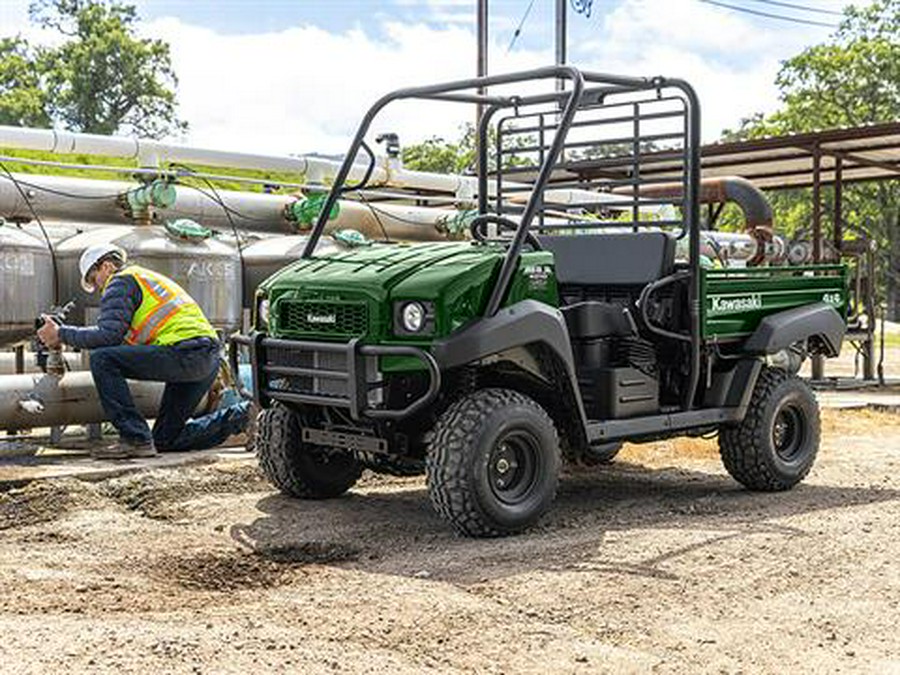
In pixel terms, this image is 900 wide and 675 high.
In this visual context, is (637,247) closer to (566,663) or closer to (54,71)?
(566,663)

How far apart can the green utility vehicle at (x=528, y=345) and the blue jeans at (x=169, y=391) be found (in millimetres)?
1583

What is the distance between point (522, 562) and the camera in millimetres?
6535

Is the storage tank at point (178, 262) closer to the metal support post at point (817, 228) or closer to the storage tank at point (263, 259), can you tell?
the storage tank at point (263, 259)

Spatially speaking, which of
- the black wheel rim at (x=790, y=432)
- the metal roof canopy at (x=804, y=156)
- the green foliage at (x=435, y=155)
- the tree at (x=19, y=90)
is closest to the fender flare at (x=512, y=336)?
the black wheel rim at (x=790, y=432)

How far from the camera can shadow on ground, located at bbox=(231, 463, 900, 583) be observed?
258 inches

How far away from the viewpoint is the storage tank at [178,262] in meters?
11.4

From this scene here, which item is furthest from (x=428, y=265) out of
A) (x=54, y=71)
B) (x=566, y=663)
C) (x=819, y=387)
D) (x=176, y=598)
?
(x=54, y=71)

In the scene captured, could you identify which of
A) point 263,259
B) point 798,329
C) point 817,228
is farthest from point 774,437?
point 817,228

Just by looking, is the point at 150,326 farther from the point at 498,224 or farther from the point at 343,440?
the point at 498,224

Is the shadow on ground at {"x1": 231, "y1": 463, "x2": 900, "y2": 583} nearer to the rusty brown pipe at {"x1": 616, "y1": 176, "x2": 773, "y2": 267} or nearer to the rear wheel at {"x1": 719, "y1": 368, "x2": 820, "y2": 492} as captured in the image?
the rear wheel at {"x1": 719, "y1": 368, "x2": 820, "y2": 492}

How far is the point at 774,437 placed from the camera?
8984 millimetres

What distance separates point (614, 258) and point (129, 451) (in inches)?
143

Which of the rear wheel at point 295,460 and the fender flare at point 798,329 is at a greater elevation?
the fender flare at point 798,329

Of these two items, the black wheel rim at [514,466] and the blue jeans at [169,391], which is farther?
the blue jeans at [169,391]
